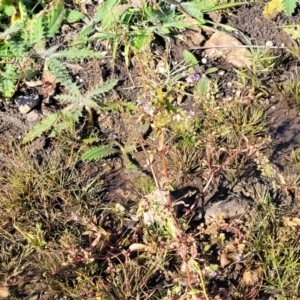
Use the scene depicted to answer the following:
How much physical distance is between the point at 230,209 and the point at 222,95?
0.70 meters

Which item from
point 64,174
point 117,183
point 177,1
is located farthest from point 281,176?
point 177,1

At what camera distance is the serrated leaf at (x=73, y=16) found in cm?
310

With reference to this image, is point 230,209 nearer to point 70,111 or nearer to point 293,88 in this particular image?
point 293,88

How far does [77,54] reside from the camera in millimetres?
2916

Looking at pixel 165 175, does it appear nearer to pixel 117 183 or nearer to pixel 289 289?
pixel 117 183

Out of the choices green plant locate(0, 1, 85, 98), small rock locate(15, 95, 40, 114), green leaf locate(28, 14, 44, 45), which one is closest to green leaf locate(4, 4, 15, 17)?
green plant locate(0, 1, 85, 98)

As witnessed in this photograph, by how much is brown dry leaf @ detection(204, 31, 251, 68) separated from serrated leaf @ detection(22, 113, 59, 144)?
878 mm

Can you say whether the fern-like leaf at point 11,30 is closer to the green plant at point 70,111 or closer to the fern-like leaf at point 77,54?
the fern-like leaf at point 77,54

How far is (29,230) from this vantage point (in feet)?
7.72

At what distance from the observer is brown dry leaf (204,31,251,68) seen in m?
2.94

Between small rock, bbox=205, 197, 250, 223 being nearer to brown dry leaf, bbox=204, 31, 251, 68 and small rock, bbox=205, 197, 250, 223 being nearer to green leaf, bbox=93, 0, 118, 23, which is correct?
brown dry leaf, bbox=204, 31, 251, 68

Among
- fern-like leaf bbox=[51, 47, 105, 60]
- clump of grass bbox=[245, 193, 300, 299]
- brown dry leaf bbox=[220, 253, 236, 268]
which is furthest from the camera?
fern-like leaf bbox=[51, 47, 105, 60]

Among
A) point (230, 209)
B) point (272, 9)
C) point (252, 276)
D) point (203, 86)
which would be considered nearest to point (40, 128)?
point (203, 86)

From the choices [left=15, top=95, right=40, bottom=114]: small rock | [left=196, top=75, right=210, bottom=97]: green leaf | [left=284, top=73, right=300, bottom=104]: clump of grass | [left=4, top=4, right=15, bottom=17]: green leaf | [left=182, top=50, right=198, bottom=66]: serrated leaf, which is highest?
[left=4, top=4, right=15, bottom=17]: green leaf
